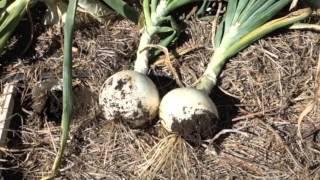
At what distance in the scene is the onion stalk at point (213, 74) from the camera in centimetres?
215

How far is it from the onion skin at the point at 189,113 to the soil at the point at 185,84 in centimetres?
7

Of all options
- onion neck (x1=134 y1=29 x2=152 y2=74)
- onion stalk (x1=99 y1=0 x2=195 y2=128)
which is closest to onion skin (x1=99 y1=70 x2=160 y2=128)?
onion stalk (x1=99 y1=0 x2=195 y2=128)

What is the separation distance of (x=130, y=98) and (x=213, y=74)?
36 centimetres

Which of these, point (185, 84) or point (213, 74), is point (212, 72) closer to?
point (213, 74)

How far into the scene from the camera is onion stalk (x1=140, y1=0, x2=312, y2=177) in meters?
2.15

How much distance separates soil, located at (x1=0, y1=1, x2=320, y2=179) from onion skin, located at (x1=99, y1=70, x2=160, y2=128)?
0.19 ft

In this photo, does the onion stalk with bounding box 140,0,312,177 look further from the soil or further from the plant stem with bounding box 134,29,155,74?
the plant stem with bounding box 134,29,155,74

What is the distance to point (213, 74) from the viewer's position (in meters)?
2.34

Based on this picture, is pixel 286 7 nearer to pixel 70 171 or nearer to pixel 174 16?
pixel 174 16

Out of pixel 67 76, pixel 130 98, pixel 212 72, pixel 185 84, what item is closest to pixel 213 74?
pixel 212 72

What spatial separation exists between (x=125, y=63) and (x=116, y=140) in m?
0.34

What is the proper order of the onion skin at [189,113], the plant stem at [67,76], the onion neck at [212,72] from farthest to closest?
the onion neck at [212,72] → the onion skin at [189,113] → the plant stem at [67,76]

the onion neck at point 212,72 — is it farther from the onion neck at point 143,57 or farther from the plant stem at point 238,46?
the onion neck at point 143,57

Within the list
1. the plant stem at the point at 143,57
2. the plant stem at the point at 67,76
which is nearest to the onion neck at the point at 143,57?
the plant stem at the point at 143,57
